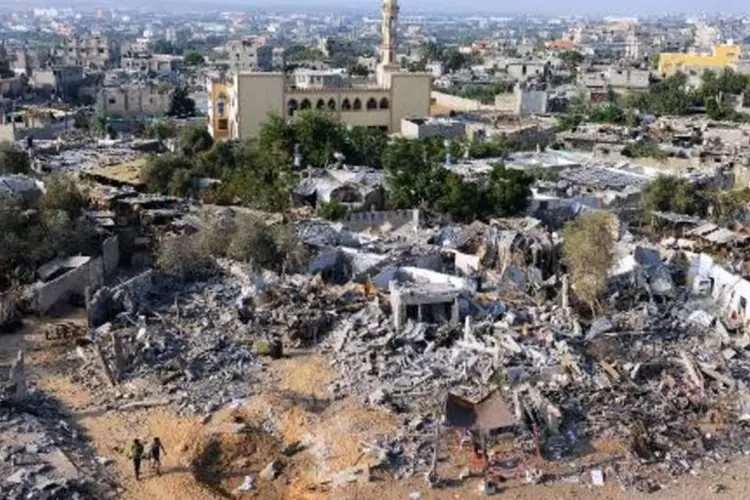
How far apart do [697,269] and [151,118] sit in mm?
33760

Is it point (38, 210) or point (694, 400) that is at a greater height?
point (38, 210)

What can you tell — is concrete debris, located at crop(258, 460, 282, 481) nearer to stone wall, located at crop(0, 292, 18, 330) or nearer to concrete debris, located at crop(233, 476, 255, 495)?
concrete debris, located at crop(233, 476, 255, 495)

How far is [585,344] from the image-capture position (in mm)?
15836

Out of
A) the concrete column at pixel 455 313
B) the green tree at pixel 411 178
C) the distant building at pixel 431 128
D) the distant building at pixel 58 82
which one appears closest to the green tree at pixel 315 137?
the green tree at pixel 411 178

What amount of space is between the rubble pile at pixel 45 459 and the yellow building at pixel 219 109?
1054 inches

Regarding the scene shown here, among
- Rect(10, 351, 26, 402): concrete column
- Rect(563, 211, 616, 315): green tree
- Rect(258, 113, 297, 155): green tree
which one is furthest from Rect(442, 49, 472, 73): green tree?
Rect(10, 351, 26, 402): concrete column

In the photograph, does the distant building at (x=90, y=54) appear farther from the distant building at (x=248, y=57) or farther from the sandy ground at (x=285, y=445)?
the sandy ground at (x=285, y=445)

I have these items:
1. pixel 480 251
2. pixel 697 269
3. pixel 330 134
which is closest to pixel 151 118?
pixel 330 134

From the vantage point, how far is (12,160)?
2673 cm

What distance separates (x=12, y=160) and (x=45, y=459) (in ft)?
55.1

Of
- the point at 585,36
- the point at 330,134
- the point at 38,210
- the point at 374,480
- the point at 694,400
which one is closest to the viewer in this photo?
the point at 374,480

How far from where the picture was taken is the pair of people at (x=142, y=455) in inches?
471

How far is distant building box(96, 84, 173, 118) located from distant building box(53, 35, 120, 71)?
31.5 metres

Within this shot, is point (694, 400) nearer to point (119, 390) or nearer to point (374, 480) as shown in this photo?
point (374, 480)
